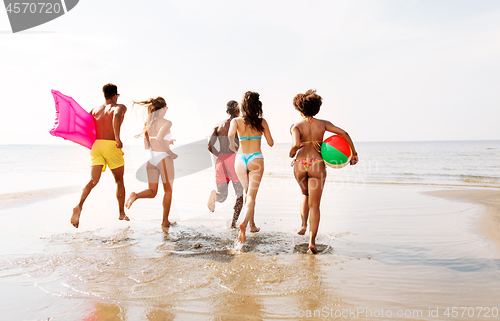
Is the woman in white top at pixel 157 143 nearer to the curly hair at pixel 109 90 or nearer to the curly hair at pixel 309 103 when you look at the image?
the curly hair at pixel 109 90

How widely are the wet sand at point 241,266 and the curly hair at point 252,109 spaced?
1795 millimetres

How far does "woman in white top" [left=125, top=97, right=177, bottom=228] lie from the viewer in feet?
17.0

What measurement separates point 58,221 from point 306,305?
208 inches

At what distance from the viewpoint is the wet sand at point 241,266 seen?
271 centimetres

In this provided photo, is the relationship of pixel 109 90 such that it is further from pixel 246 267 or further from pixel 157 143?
pixel 246 267

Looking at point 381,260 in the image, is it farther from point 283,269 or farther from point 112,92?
point 112,92

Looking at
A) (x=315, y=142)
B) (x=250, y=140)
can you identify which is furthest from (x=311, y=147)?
(x=250, y=140)

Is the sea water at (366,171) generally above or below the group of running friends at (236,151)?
below

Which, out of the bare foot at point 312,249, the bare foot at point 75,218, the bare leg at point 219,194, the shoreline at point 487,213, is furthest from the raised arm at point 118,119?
the shoreline at point 487,213

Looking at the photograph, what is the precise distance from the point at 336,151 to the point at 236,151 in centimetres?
155

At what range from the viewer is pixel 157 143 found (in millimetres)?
5191

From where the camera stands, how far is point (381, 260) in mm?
3938

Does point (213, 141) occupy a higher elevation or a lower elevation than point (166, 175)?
higher

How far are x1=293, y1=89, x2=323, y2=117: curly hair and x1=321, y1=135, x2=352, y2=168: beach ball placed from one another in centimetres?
47
